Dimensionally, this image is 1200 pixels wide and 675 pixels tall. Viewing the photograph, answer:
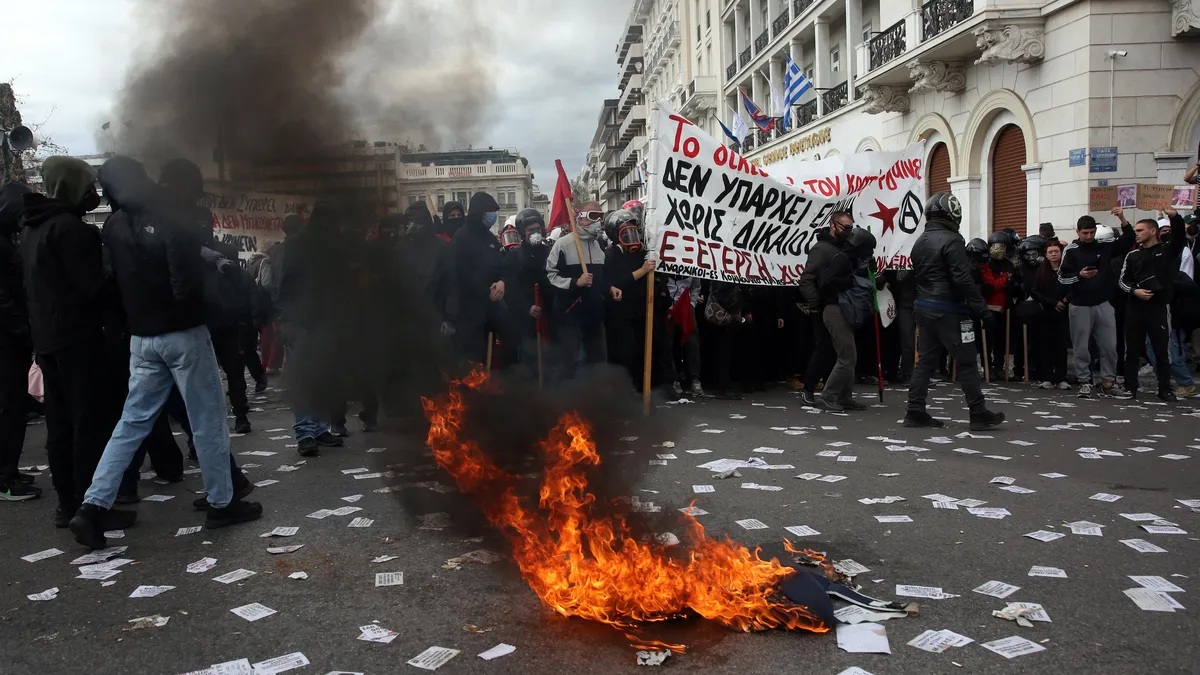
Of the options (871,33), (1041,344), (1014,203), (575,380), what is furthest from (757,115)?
(575,380)

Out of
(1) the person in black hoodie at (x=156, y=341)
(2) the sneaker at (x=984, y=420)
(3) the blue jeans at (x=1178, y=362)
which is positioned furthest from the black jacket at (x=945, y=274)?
(1) the person in black hoodie at (x=156, y=341)

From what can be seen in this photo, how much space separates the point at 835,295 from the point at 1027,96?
10467 mm

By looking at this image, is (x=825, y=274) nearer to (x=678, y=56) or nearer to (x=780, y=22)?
(x=780, y=22)

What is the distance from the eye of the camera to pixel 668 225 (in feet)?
27.2

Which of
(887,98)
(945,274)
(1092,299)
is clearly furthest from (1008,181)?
(945,274)

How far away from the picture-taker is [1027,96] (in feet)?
54.1

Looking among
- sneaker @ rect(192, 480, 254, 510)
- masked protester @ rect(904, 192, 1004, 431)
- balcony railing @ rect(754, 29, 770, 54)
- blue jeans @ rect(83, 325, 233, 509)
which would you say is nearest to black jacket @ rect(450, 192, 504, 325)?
sneaker @ rect(192, 480, 254, 510)

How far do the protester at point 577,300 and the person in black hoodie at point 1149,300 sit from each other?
538cm

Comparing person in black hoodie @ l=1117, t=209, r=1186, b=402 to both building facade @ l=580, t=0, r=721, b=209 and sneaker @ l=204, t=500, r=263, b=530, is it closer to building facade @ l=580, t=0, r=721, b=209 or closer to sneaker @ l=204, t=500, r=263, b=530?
sneaker @ l=204, t=500, r=263, b=530

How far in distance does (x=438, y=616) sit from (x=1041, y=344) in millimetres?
9493

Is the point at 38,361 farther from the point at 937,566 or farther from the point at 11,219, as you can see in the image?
the point at 937,566

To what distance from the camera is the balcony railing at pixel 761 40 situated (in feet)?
106

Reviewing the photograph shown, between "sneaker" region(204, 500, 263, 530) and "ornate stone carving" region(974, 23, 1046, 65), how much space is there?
51.9ft

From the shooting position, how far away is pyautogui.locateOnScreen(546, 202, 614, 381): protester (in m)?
8.27
